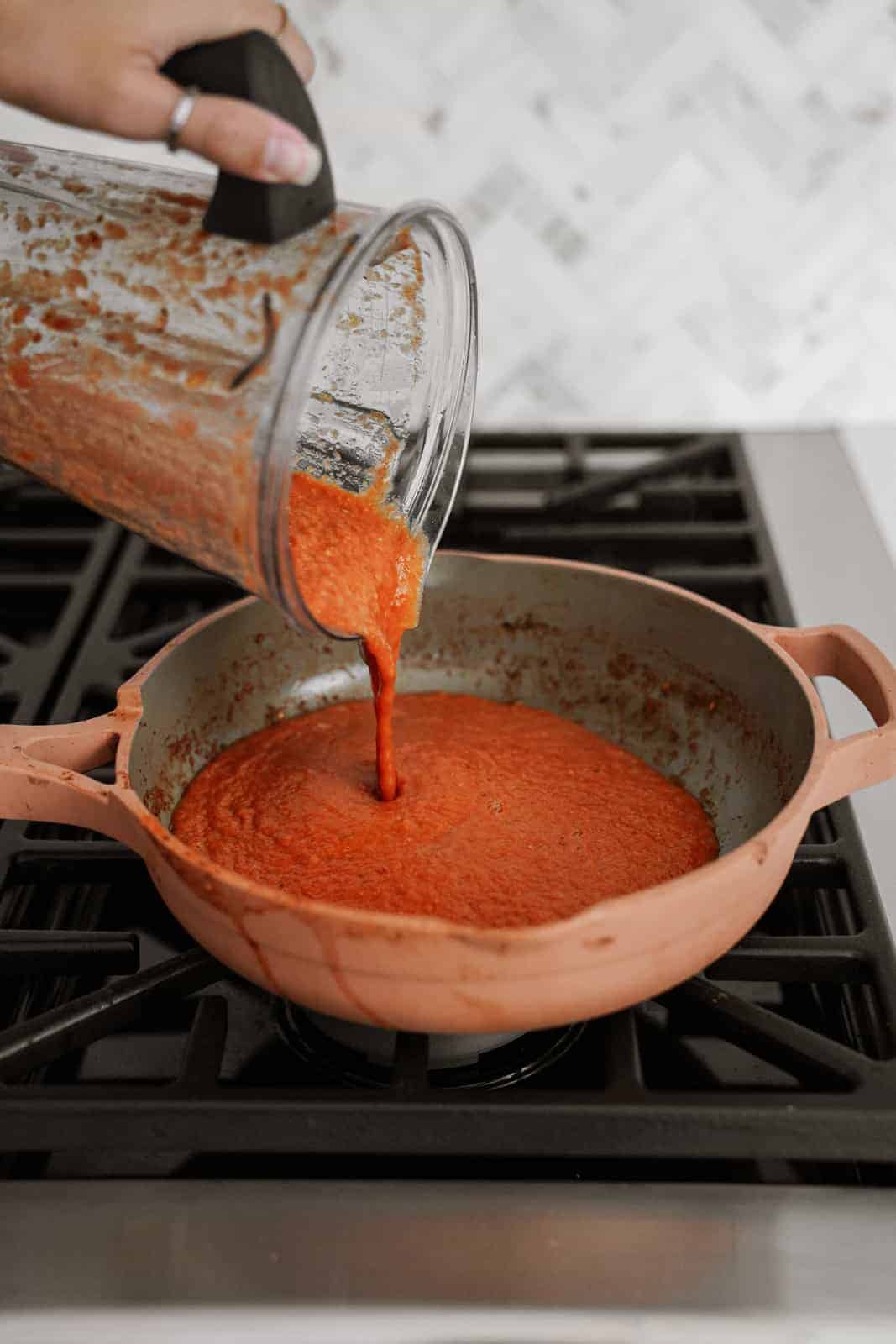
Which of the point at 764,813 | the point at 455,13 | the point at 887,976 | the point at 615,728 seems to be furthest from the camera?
the point at 455,13

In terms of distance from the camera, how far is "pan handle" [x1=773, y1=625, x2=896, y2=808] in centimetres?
65

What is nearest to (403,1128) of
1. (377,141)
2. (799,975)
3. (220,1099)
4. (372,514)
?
(220,1099)

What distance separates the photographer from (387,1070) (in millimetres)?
659

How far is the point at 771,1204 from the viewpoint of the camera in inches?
22.0

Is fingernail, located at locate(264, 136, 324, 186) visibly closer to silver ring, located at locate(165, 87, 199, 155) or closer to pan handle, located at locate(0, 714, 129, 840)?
silver ring, located at locate(165, 87, 199, 155)

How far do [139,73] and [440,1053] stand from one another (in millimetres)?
508

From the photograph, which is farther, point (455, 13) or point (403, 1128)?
point (455, 13)

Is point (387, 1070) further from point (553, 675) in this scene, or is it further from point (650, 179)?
point (650, 179)

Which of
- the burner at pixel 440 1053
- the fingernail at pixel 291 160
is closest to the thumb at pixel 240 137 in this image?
the fingernail at pixel 291 160

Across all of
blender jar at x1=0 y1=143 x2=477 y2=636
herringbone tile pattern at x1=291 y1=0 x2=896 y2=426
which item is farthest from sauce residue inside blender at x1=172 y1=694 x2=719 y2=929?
herringbone tile pattern at x1=291 y1=0 x2=896 y2=426

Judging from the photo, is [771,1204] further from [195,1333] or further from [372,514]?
[372,514]

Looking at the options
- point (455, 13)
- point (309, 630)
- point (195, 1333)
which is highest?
point (455, 13)

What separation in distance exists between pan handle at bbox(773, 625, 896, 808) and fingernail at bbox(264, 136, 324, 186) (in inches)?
15.1

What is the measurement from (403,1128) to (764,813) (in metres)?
0.31
